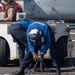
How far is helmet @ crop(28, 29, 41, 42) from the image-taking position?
10547 mm

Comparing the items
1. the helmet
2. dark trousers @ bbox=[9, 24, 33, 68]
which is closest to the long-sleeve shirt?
the helmet

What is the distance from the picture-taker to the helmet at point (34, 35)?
34.6ft

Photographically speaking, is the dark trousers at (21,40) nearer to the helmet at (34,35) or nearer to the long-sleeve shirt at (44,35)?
the long-sleeve shirt at (44,35)

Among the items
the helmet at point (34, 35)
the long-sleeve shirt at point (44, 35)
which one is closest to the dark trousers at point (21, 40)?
the long-sleeve shirt at point (44, 35)

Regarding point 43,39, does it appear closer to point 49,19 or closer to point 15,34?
point 15,34

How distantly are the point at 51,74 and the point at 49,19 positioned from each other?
7.90ft

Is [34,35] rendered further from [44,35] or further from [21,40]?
[21,40]

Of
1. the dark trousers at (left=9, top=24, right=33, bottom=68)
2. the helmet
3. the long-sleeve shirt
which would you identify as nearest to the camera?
the helmet

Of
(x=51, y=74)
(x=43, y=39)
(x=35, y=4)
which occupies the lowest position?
(x=51, y=74)

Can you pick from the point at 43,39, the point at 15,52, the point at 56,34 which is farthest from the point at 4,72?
the point at 43,39

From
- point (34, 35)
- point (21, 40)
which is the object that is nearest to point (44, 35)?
point (34, 35)

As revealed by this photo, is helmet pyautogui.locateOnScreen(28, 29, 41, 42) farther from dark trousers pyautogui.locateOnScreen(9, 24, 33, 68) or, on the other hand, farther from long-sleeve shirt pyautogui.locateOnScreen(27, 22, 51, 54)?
dark trousers pyautogui.locateOnScreen(9, 24, 33, 68)

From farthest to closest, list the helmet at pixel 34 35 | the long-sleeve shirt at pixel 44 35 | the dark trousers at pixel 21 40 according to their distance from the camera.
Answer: the dark trousers at pixel 21 40 → the long-sleeve shirt at pixel 44 35 → the helmet at pixel 34 35

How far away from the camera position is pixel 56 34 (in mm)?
13891
